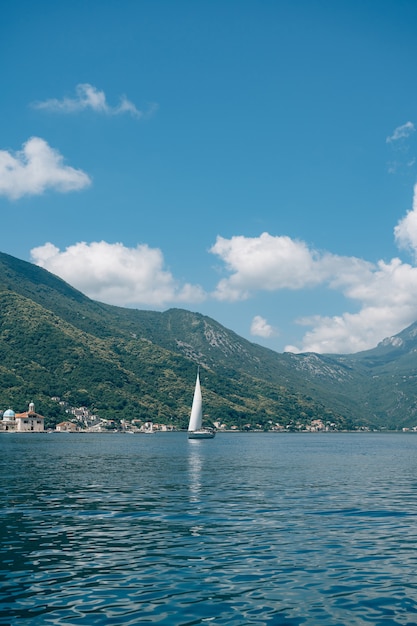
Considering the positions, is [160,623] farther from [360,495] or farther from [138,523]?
[360,495]

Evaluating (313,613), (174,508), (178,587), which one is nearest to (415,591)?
(313,613)

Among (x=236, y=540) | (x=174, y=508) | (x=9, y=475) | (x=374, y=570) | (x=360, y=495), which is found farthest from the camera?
(x=9, y=475)

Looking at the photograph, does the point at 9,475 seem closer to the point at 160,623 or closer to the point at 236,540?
the point at 236,540

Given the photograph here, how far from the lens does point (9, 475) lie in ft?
257

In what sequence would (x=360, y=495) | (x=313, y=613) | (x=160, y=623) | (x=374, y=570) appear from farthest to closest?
(x=360, y=495), (x=374, y=570), (x=313, y=613), (x=160, y=623)

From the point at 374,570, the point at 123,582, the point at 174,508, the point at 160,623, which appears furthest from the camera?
the point at 174,508

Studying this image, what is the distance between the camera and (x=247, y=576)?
89.8ft

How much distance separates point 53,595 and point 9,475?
5846 centimetres

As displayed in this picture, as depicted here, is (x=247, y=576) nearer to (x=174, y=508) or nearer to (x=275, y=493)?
(x=174, y=508)

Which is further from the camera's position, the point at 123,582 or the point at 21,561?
the point at 21,561

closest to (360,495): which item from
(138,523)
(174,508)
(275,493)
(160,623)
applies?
(275,493)

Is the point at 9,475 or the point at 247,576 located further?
the point at 9,475

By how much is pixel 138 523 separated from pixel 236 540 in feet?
29.2

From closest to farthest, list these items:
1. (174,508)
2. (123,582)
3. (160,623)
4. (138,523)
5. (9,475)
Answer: (160,623)
(123,582)
(138,523)
(174,508)
(9,475)
